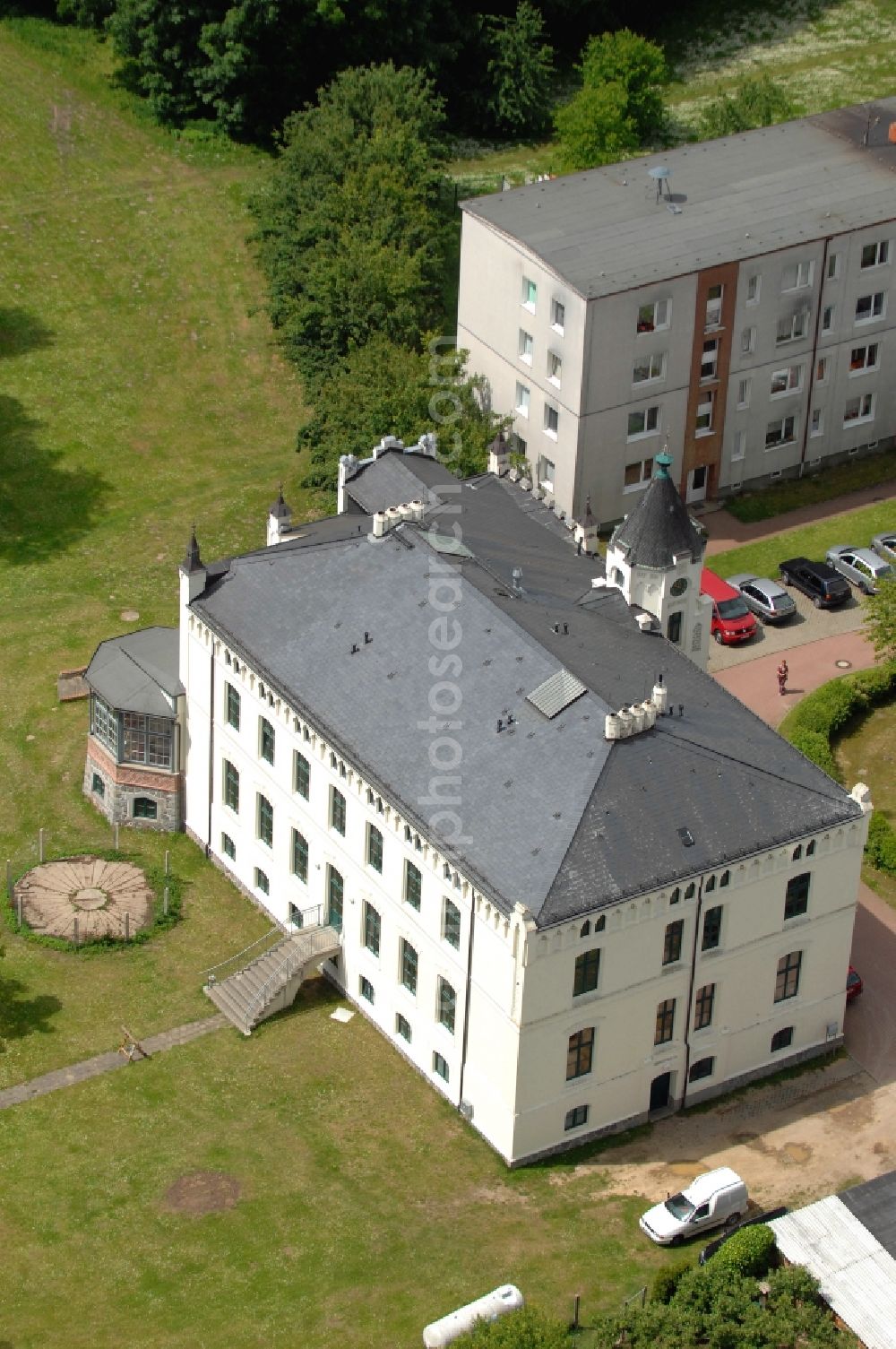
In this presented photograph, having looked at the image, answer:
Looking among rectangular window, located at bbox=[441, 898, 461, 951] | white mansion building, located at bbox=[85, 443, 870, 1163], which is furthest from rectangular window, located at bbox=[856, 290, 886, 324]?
rectangular window, located at bbox=[441, 898, 461, 951]

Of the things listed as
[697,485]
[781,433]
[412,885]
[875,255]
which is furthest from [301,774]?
[875,255]

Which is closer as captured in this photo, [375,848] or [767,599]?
[375,848]

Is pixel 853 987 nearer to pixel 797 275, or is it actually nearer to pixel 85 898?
pixel 85 898

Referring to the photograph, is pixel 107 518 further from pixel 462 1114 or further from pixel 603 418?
pixel 462 1114

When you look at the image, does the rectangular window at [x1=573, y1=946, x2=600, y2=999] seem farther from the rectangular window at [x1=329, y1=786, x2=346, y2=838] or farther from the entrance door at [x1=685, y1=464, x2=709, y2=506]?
the entrance door at [x1=685, y1=464, x2=709, y2=506]

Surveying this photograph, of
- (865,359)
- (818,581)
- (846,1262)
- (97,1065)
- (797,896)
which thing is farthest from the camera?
(865,359)

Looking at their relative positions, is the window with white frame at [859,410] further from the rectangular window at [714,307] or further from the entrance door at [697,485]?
the rectangular window at [714,307]

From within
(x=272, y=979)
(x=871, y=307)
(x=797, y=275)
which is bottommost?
(x=272, y=979)
